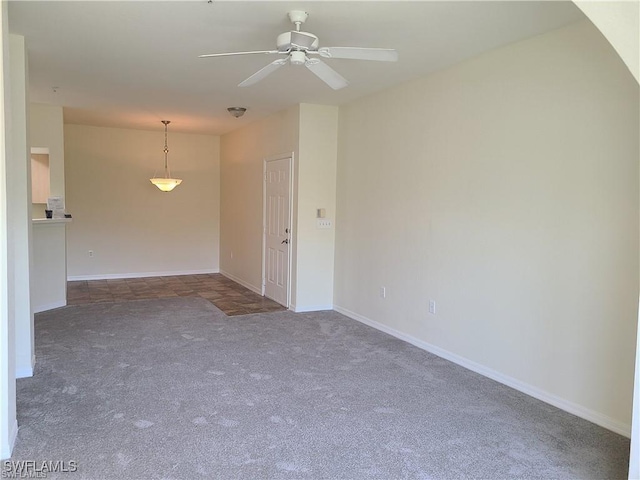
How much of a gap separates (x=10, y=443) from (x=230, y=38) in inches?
117

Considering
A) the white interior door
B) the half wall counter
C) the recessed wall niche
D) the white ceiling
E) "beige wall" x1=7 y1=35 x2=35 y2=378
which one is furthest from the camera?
the recessed wall niche

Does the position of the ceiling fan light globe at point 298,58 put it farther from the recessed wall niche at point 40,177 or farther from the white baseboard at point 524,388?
the recessed wall niche at point 40,177

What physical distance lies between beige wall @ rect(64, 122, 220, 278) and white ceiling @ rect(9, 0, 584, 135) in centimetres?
272

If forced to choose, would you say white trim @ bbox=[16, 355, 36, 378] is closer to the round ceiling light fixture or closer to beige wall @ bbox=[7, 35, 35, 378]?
beige wall @ bbox=[7, 35, 35, 378]

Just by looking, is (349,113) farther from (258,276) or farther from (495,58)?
(258,276)

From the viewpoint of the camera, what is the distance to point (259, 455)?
2510 mm

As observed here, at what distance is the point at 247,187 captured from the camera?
746 cm

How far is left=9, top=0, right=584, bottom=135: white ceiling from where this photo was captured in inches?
113

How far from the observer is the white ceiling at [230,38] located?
2873 mm

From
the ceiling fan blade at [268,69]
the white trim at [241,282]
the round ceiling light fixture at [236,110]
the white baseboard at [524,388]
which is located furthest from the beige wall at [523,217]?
the white trim at [241,282]

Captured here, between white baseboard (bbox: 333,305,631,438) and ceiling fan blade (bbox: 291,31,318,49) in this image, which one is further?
white baseboard (bbox: 333,305,631,438)

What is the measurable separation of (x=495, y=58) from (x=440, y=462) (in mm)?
3002

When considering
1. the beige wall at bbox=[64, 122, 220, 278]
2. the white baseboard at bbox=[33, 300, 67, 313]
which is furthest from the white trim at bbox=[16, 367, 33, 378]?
the beige wall at bbox=[64, 122, 220, 278]

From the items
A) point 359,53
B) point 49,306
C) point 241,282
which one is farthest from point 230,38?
point 241,282
